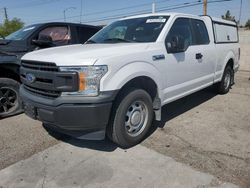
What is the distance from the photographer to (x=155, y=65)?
4035 mm

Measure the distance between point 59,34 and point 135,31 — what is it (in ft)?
7.92

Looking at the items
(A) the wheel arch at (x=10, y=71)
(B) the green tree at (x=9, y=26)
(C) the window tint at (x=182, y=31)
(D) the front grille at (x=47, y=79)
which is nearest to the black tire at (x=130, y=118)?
(D) the front grille at (x=47, y=79)

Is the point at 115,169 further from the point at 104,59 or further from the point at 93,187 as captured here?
the point at 104,59

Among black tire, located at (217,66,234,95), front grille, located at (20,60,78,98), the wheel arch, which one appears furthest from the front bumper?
black tire, located at (217,66,234,95)

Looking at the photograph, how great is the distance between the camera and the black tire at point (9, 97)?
5191 mm

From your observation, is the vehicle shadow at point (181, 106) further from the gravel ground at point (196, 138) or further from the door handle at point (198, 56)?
the door handle at point (198, 56)

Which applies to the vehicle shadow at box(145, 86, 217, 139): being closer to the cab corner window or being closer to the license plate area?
the cab corner window

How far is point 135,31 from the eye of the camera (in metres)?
4.62

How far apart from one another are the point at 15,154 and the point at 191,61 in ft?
10.8

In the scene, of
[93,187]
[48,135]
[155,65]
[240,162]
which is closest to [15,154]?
[48,135]

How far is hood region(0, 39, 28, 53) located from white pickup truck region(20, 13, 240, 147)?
1.60 meters

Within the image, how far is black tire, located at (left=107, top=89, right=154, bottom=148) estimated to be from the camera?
3.60 meters

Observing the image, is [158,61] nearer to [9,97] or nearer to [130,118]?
[130,118]

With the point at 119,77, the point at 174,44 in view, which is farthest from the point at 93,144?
the point at 174,44
